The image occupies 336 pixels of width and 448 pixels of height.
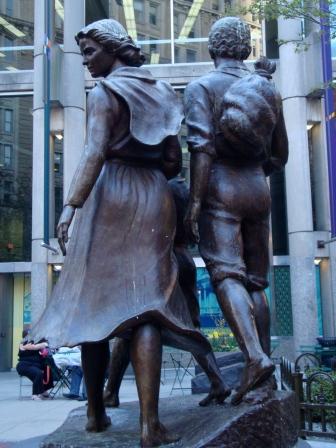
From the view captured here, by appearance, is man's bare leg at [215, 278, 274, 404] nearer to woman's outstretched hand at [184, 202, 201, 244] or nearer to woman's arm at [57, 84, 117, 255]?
woman's outstretched hand at [184, 202, 201, 244]

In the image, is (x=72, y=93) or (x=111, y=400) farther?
(x=72, y=93)

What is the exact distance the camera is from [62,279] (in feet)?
10.8

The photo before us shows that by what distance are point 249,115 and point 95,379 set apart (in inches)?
68.3

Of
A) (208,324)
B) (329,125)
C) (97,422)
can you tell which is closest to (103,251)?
(97,422)

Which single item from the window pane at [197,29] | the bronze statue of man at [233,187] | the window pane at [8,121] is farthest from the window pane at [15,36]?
the bronze statue of man at [233,187]

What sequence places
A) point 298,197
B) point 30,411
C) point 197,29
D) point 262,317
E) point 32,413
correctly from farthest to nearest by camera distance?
point 197,29 → point 298,197 → point 30,411 → point 32,413 → point 262,317

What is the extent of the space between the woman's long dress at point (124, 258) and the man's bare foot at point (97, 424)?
0.56m

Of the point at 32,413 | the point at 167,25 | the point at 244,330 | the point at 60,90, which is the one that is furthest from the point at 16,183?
the point at 244,330

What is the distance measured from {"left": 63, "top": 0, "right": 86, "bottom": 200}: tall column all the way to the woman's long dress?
53.9ft

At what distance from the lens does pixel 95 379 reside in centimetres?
330

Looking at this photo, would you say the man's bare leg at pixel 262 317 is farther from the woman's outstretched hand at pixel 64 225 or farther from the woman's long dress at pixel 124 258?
the woman's outstretched hand at pixel 64 225

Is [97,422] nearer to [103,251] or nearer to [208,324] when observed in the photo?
[103,251]

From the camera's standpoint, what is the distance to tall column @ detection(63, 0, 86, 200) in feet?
65.3

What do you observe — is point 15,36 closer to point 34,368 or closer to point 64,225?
point 34,368
